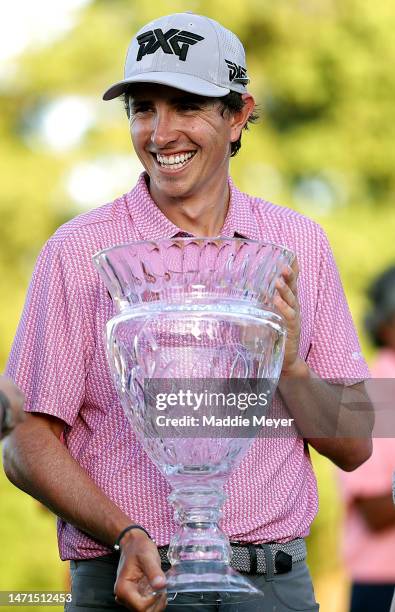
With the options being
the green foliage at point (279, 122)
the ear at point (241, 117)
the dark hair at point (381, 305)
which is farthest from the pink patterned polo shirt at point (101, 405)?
the green foliage at point (279, 122)

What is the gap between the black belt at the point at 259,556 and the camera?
216 cm

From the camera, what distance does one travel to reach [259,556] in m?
2.18

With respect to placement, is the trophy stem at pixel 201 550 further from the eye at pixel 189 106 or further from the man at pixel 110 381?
the eye at pixel 189 106

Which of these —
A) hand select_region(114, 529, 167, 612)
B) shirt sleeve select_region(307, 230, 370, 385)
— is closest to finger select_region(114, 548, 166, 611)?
hand select_region(114, 529, 167, 612)

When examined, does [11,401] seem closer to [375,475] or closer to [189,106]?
[189,106]

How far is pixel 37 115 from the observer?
9.05 meters

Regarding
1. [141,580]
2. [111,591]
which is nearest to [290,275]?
[141,580]

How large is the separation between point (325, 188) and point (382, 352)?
5.12 meters

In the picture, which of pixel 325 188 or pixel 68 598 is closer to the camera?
pixel 68 598

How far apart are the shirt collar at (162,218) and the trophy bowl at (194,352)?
1.23 feet

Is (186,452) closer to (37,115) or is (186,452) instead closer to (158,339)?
(158,339)

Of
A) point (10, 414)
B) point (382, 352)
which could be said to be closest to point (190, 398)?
point (10, 414)

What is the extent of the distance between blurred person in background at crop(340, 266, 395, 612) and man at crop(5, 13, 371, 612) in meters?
1.05

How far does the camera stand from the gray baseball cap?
2217 mm
